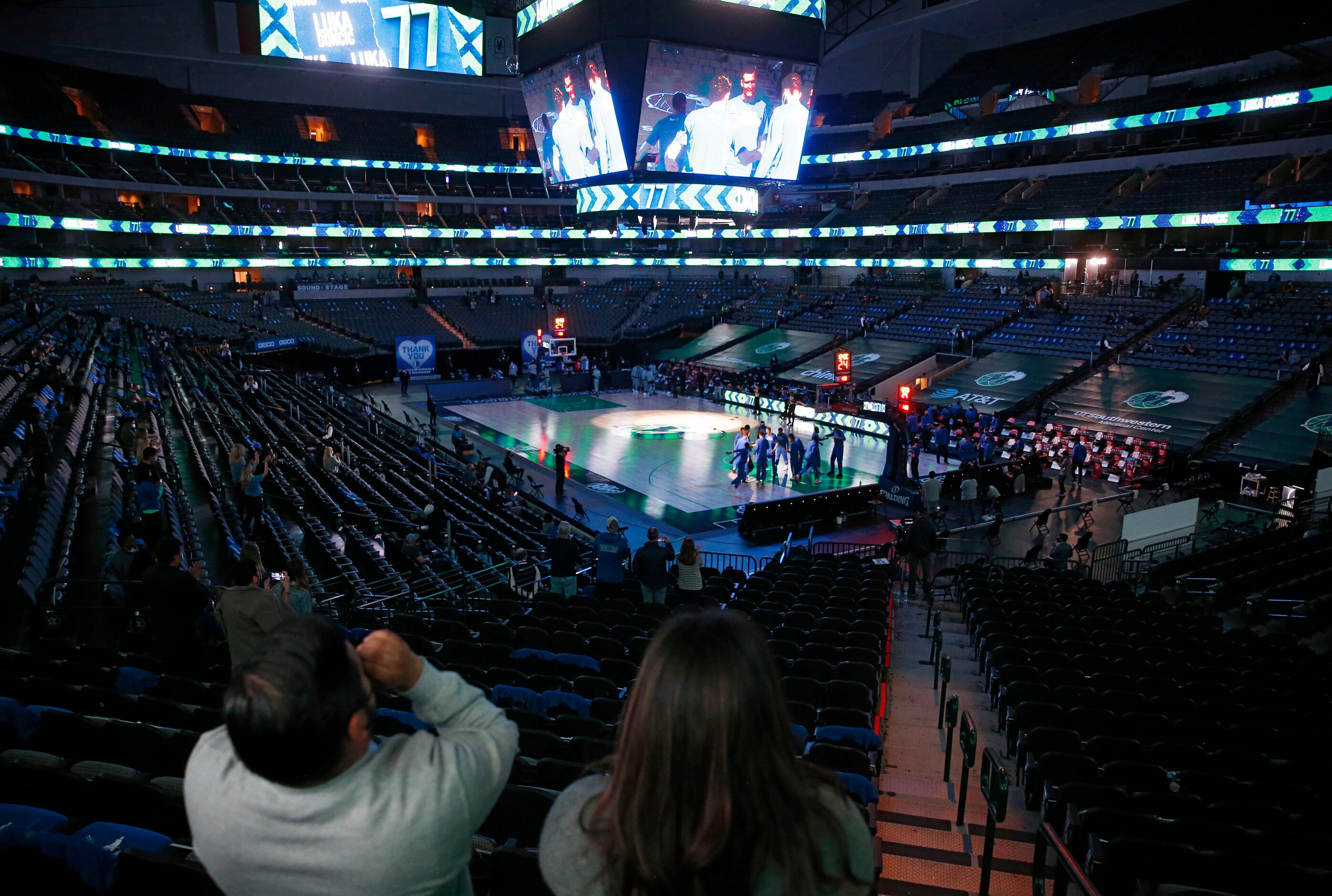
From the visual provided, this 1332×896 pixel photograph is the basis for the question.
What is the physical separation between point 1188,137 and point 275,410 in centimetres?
4076

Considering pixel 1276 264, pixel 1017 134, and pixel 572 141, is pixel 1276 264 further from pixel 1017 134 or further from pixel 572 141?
pixel 572 141

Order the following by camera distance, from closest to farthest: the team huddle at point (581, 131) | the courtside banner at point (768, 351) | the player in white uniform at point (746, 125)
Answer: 1. the team huddle at point (581, 131)
2. the player in white uniform at point (746, 125)
3. the courtside banner at point (768, 351)

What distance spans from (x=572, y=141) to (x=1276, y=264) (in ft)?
86.7

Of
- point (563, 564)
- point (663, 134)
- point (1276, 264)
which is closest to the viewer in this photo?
point (563, 564)

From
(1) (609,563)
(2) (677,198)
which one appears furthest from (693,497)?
(1) (609,563)

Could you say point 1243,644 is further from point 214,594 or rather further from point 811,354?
point 811,354

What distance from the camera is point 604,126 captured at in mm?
21469

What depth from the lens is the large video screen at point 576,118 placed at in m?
20.9

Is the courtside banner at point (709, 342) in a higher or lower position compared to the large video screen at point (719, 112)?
lower

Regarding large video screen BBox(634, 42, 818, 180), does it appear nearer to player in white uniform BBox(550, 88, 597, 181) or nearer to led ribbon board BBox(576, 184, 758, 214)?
led ribbon board BBox(576, 184, 758, 214)

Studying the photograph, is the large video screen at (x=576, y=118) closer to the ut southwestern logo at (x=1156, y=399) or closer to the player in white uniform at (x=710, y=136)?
the player in white uniform at (x=710, y=136)

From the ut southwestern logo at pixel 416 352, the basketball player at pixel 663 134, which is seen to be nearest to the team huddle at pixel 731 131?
the basketball player at pixel 663 134

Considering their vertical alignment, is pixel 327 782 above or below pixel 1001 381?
above

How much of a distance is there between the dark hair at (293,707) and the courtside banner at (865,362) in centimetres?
3410
